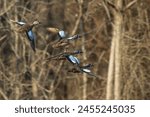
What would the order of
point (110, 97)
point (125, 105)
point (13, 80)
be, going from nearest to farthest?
point (125, 105) → point (110, 97) → point (13, 80)

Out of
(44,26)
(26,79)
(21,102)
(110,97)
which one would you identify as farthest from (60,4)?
(21,102)

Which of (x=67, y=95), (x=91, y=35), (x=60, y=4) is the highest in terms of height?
(x=60, y=4)

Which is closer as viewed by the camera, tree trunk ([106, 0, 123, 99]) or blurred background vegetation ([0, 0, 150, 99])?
tree trunk ([106, 0, 123, 99])

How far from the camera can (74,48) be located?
3.87 m

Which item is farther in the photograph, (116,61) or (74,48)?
(74,48)

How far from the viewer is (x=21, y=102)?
2848 millimetres

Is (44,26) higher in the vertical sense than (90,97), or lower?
higher

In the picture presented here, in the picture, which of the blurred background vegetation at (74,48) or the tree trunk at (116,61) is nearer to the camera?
the tree trunk at (116,61)

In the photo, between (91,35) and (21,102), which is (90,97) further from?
(21,102)

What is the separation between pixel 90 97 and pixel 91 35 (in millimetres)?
626

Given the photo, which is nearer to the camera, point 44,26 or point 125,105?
point 125,105

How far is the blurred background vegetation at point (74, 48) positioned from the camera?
3.87 meters

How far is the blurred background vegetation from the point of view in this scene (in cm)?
387

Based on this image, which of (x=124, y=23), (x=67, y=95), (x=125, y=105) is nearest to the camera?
(x=125, y=105)
